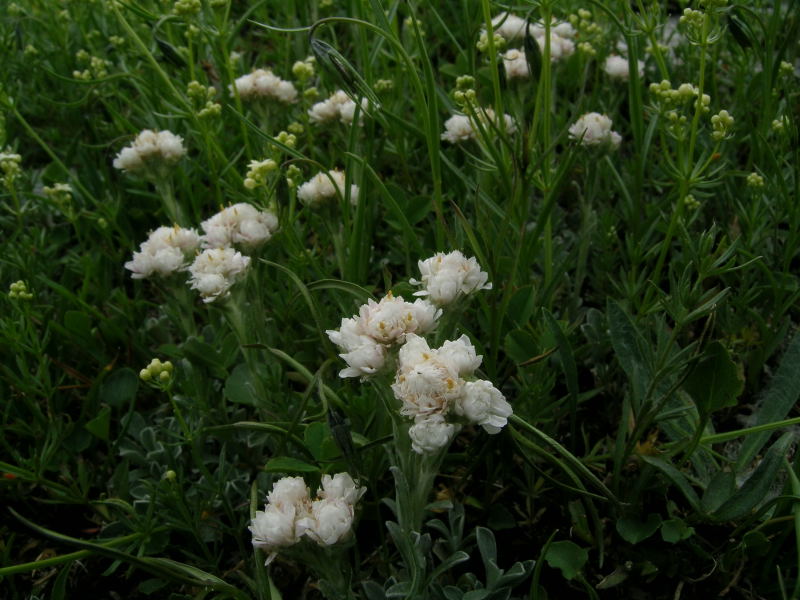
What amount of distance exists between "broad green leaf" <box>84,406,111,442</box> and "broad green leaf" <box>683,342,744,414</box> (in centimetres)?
118

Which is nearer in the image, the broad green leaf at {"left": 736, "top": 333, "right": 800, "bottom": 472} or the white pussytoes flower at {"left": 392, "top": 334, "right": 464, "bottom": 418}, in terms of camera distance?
the white pussytoes flower at {"left": 392, "top": 334, "right": 464, "bottom": 418}

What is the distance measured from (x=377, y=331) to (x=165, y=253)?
0.71 meters

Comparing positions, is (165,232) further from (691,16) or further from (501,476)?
(691,16)

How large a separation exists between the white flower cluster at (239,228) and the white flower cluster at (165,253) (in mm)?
93

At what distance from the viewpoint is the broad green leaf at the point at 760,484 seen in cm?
119

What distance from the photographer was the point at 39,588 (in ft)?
4.94

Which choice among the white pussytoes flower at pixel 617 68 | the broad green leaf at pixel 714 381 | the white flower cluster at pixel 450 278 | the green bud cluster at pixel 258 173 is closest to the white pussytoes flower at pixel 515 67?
the white pussytoes flower at pixel 617 68

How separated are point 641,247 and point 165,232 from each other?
1.06 meters

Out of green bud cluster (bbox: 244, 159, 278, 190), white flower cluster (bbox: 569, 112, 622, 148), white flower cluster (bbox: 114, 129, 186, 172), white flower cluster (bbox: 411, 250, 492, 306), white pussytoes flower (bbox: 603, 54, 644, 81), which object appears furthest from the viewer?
white pussytoes flower (bbox: 603, 54, 644, 81)

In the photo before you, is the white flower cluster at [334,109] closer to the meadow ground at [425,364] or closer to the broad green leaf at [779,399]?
the meadow ground at [425,364]

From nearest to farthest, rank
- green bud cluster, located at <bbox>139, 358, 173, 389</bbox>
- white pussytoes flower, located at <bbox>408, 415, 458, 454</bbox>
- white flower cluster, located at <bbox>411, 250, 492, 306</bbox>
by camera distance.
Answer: white pussytoes flower, located at <bbox>408, 415, 458, 454</bbox>
white flower cluster, located at <bbox>411, 250, 492, 306</bbox>
green bud cluster, located at <bbox>139, 358, 173, 389</bbox>

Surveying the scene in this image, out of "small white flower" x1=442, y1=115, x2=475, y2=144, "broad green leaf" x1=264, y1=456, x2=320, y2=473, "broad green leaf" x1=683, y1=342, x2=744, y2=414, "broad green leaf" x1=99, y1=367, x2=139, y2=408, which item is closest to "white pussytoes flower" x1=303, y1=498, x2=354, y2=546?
"broad green leaf" x1=264, y1=456, x2=320, y2=473

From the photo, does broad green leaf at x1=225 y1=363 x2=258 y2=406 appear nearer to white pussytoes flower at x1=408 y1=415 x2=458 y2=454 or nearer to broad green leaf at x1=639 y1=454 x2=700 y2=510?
white pussytoes flower at x1=408 y1=415 x2=458 y2=454

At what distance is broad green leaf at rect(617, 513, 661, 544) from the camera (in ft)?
4.11
